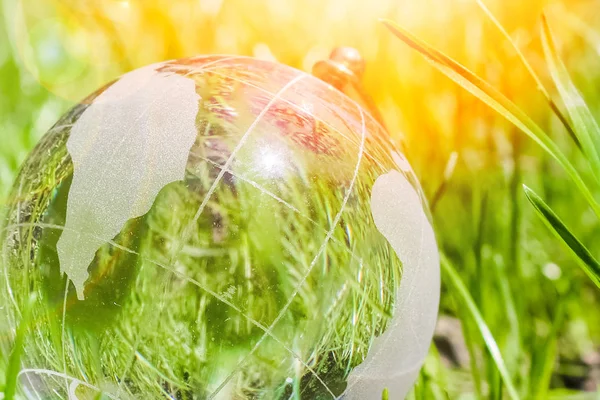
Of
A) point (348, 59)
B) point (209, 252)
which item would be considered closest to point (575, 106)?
point (348, 59)

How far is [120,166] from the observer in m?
0.63

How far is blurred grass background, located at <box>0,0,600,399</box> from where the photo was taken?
1253 mm

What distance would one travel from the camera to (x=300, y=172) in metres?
0.65

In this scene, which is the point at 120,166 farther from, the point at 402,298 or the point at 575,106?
the point at 575,106

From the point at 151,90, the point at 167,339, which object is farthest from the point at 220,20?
the point at 167,339

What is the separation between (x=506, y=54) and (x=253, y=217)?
1179mm

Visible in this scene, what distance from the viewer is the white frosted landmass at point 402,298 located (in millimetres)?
683

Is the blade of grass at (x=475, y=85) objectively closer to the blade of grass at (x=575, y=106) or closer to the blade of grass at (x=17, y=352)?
the blade of grass at (x=575, y=106)

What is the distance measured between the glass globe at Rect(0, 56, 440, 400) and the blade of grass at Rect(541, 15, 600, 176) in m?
0.27

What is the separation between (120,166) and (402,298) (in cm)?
34

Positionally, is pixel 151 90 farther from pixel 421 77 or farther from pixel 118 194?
pixel 421 77

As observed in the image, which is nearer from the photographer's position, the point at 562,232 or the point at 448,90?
the point at 562,232

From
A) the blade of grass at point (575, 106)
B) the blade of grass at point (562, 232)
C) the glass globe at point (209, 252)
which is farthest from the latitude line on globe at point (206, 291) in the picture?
the blade of grass at point (575, 106)

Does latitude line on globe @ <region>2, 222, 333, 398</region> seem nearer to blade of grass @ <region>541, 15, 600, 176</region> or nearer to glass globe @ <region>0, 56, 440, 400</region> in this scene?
glass globe @ <region>0, 56, 440, 400</region>
